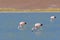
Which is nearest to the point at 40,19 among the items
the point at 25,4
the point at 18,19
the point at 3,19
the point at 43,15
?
the point at 43,15

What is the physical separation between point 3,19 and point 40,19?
344 millimetres

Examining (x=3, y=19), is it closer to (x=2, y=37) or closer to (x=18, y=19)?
(x=18, y=19)

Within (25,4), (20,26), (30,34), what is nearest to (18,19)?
(20,26)

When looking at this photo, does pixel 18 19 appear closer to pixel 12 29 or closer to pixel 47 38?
pixel 12 29

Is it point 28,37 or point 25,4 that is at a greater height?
point 28,37

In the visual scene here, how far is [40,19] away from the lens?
6.55 feet

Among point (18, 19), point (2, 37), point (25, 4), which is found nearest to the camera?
point (2, 37)

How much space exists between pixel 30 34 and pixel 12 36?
0.50ft

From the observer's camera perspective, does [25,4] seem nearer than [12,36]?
No

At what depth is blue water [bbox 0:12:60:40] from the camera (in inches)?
69.5

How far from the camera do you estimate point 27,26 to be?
190cm

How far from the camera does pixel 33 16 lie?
80.0 inches

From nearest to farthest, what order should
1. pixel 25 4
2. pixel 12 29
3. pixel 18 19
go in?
pixel 12 29
pixel 18 19
pixel 25 4

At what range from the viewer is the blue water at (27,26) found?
1.76m
